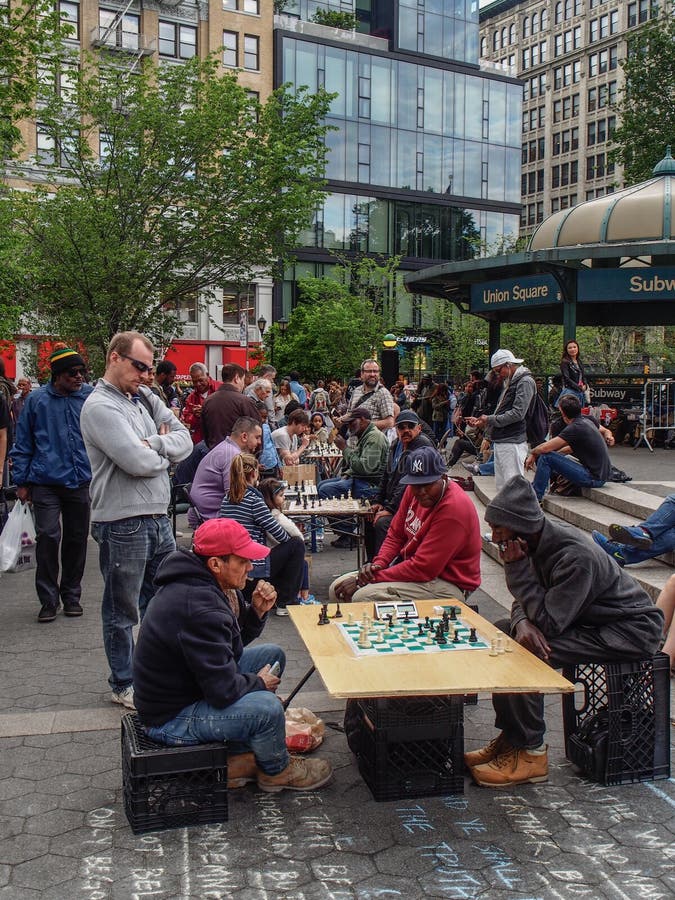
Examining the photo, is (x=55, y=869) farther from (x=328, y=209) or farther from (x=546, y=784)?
(x=328, y=209)

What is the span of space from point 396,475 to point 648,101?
33.2 meters

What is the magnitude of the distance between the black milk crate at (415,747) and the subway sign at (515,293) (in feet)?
49.7

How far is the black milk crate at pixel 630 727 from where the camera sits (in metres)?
4.50

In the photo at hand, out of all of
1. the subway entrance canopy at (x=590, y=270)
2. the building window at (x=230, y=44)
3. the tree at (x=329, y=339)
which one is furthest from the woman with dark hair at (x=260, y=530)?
the building window at (x=230, y=44)

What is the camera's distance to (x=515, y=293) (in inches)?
752

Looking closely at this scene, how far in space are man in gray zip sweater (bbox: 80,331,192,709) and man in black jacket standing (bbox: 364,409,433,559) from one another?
2819 mm

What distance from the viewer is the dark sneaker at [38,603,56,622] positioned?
7570mm

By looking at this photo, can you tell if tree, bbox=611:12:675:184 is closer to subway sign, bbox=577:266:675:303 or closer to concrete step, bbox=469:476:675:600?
subway sign, bbox=577:266:675:303

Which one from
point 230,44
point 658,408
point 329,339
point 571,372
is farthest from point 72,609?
point 230,44

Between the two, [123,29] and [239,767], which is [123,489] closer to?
[239,767]

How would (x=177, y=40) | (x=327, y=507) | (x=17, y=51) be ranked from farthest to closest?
(x=177, y=40), (x=17, y=51), (x=327, y=507)

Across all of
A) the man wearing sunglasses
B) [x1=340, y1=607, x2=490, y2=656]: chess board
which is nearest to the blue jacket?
the man wearing sunglasses

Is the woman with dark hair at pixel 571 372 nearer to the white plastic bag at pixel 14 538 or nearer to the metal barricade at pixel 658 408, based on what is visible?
the metal barricade at pixel 658 408

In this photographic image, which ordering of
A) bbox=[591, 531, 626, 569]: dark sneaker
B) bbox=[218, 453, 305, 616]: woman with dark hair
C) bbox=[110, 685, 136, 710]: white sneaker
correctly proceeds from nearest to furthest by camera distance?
bbox=[110, 685, 136, 710]: white sneaker < bbox=[218, 453, 305, 616]: woman with dark hair < bbox=[591, 531, 626, 569]: dark sneaker
